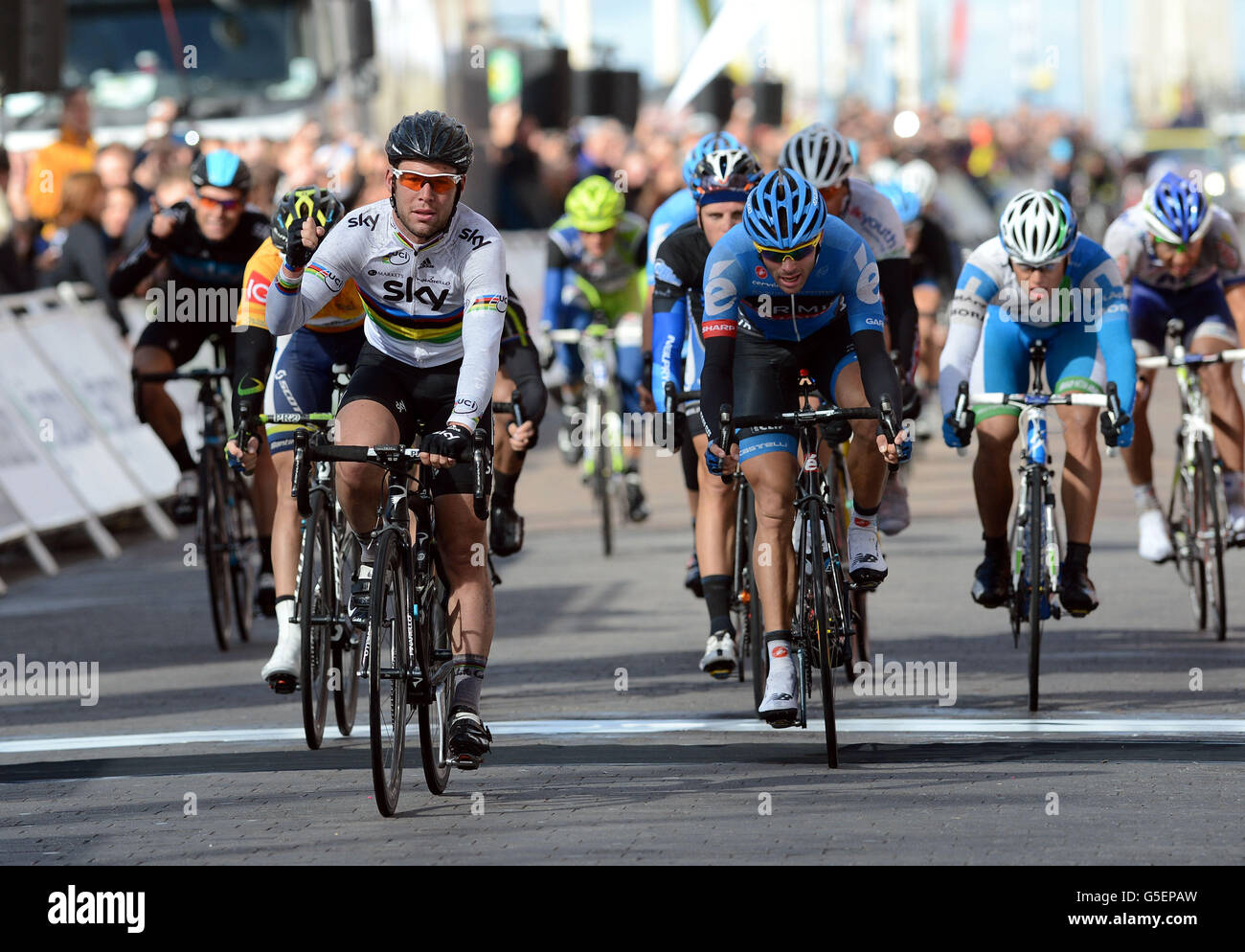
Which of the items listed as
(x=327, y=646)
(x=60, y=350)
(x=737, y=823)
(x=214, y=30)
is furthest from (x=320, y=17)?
(x=737, y=823)

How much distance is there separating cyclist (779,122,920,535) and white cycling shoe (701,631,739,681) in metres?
1.10

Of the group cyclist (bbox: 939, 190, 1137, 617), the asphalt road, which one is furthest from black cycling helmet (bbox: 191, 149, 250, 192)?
cyclist (bbox: 939, 190, 1137, 617)

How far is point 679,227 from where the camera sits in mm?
10438

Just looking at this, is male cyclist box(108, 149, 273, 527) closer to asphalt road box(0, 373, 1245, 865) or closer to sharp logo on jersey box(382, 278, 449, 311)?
asphalt road box(0, 373, 1245, 865)

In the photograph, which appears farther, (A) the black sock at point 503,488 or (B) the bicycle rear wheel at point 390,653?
(A) the black sock at point 503,488

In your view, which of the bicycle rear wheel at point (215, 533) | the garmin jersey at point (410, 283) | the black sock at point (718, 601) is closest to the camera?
the garmin jersey at point (410, 283)

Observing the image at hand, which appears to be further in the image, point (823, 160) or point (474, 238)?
point (823, 160)

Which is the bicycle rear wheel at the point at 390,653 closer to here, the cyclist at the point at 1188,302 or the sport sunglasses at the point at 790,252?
the sport sunglasses at the point at 790,252

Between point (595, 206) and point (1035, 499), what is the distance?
240 inches

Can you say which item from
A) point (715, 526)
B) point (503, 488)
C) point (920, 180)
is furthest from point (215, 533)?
point (920, 180)

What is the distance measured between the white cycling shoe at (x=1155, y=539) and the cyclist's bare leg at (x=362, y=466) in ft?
15.4

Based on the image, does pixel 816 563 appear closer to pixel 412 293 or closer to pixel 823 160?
pixel 412 293

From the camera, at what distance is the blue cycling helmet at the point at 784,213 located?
8180 mm

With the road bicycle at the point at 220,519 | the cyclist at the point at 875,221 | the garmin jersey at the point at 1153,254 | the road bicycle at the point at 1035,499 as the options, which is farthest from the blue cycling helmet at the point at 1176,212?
the road bicycle at the point at 220,519
